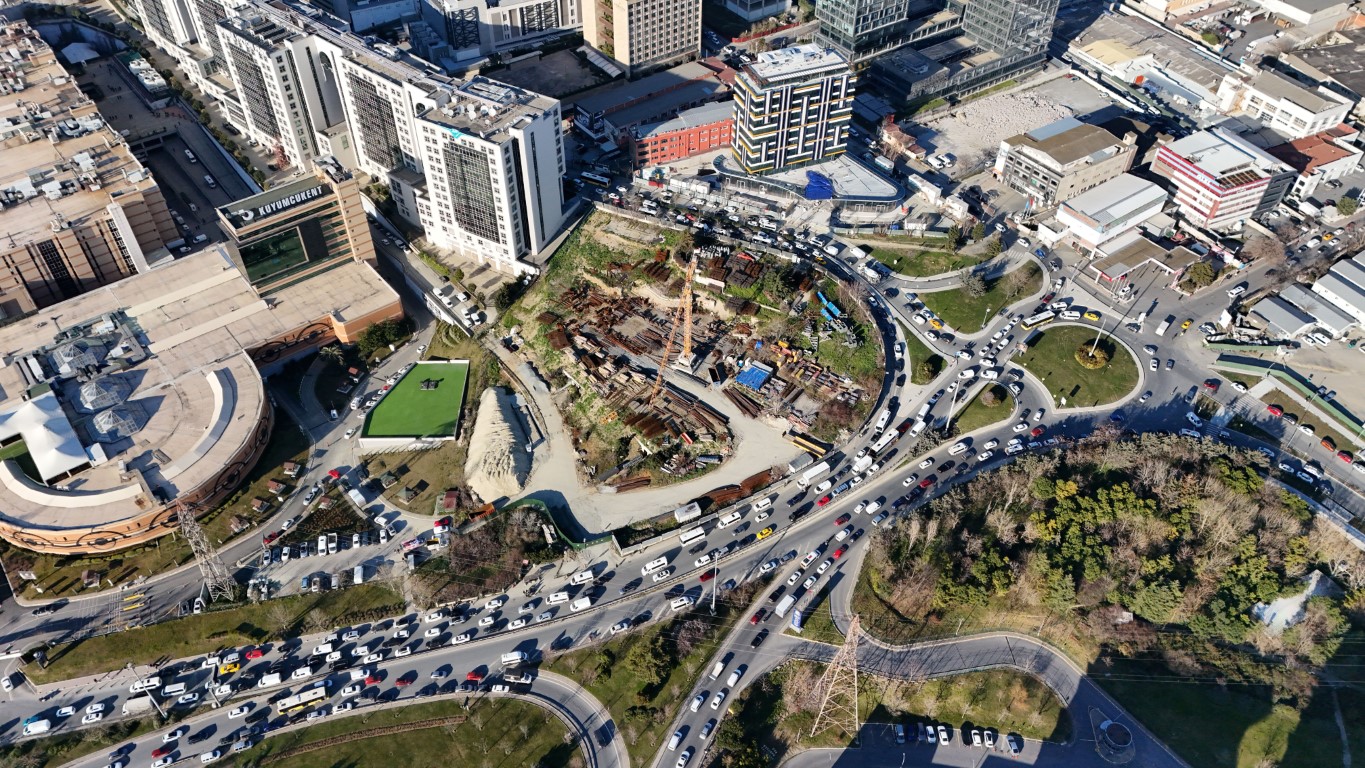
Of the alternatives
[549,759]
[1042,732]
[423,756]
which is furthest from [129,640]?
[1042,732]

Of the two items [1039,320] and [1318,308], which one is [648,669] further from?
[1318,308]

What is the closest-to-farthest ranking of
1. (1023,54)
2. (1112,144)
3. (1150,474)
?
(1150,474) → (1112,144) → (1023,54)

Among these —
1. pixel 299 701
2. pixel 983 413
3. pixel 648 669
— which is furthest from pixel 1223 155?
pixel 299 701

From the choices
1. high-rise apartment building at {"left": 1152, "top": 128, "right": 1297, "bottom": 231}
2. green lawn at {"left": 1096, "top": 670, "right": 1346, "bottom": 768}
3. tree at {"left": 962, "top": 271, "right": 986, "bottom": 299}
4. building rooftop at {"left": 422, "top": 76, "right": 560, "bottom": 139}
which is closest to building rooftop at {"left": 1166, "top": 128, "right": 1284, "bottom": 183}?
high-rise apartment building at {"left": 1152, "top": 128, "right": 1297, "bottom": 231}

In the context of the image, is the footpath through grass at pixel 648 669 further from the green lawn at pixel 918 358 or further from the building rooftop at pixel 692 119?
the building rooftop at pixel 692 119

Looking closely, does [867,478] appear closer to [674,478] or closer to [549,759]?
[674,478]

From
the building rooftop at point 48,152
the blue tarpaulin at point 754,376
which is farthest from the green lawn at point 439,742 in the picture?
the building rooftop at point 48,152
